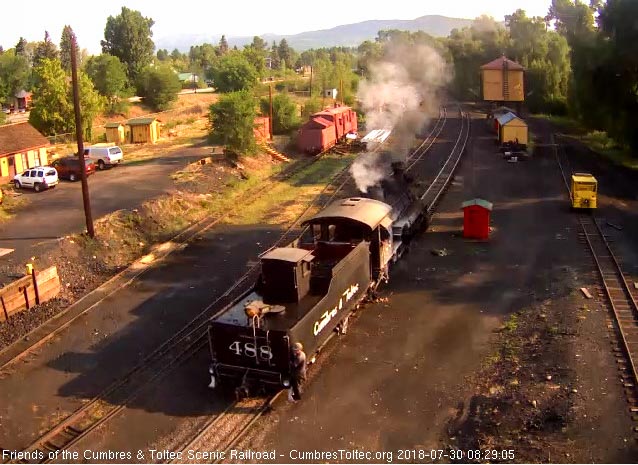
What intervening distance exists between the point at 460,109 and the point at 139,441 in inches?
2708

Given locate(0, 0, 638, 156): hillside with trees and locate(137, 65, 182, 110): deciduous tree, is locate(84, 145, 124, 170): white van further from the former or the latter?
locate(137, 65, 182, 110): deciduous tree

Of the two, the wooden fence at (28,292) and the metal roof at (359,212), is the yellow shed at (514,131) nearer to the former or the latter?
the metal roof at (359,212)

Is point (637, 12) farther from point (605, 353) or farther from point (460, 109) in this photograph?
point (460, 109)

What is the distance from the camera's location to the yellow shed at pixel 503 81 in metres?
58.6

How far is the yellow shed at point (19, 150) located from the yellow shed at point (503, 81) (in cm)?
4073

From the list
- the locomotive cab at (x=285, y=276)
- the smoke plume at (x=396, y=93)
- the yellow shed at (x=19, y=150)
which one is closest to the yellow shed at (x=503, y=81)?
the smoke plume at (x=396, y=93)

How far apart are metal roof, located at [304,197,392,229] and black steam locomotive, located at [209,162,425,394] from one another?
0.03m

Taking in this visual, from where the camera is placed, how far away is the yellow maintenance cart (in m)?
27.1

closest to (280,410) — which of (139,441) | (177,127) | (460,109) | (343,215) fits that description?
(139,441)

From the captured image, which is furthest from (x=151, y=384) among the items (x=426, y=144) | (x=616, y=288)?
(x=426, y=144)

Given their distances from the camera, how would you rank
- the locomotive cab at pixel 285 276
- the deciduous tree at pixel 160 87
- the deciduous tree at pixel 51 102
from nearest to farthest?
1. the locomotive cab at pixel 285 276
2. the deciduous tree at pixel 51 102
3. the deciduous tree at pixel 160 87

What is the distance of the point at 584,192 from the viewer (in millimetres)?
27188

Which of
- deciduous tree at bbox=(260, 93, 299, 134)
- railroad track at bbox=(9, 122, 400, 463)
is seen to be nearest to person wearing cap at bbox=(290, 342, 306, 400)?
railroad track at bbox=(9, 122, 400, 463)

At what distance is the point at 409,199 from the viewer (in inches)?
885
